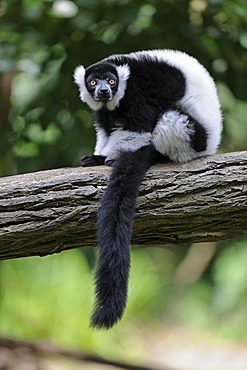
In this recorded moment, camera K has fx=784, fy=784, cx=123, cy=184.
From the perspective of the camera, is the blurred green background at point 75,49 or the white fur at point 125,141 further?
the blurred green background at point 75,49

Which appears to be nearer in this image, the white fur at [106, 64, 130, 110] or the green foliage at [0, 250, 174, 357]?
the white fur at [106, 64, 130, 110]

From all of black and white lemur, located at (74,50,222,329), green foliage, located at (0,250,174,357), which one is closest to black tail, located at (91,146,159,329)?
black and white lemur, located at (74,50,222,329)

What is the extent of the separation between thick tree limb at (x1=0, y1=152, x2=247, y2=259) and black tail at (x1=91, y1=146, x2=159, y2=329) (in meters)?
0.07

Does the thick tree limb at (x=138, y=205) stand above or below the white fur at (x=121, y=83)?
below

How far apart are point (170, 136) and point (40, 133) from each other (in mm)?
1508

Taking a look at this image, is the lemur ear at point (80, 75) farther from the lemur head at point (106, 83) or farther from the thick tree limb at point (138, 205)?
the thick tree limb at point (138, 205)

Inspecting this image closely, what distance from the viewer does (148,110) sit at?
4172 mm

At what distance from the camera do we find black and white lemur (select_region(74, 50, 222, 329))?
408 centimetres

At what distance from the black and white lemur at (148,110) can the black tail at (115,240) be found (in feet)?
0.04

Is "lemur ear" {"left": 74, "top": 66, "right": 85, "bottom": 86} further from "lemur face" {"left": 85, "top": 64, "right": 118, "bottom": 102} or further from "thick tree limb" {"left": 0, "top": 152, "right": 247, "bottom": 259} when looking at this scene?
"thick tree limb" {"left": 0, "top": 152, "right": 247, "bottom": 259}

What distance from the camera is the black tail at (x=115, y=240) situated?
133 inches

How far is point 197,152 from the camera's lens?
4.17 meters

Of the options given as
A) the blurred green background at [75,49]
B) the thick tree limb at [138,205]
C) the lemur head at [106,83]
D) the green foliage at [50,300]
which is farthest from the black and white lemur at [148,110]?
A: the green foliage at [50,300]

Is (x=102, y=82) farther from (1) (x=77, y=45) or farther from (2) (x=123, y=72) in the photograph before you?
(1) (x=77, y=45)
